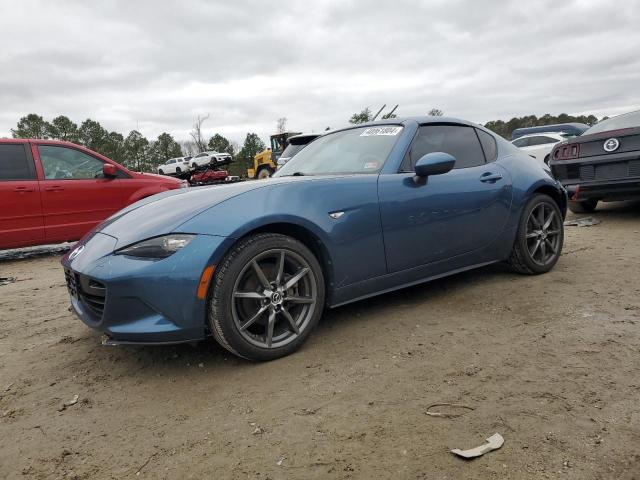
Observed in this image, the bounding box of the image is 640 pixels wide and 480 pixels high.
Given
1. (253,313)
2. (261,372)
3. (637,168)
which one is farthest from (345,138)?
(637,168)

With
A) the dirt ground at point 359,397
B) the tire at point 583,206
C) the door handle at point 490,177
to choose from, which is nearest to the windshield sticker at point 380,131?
the door handle at point 490,177

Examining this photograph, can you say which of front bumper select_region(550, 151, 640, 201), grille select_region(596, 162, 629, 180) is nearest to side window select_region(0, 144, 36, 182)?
front bumper select_region(550, 151, 640, 201)

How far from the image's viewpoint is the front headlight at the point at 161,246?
227 cm

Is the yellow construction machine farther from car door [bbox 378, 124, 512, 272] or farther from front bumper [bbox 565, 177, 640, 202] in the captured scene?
car door [bbox 378, 124, 512, 272]

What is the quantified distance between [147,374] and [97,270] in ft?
1.97

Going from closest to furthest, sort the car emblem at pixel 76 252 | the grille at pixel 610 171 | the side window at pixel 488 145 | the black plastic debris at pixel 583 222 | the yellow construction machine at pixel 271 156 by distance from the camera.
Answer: the car emblem at pixel 76 252, the side window at pixel 488 145, the grille at pixel 610 171, the black plastic debris at pixel 583 222, the yellow construction machine at pixel 271 156

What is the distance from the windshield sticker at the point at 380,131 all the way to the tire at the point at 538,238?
4.31 feet

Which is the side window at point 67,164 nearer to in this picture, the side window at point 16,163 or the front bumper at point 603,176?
the side window at point 16,163

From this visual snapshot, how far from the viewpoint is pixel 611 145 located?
571 centimetres

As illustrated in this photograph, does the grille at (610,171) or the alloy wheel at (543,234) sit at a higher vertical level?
the grille at (610,171)

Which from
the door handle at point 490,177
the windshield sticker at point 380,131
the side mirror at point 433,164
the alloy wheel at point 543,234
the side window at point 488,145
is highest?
the windshield sticker at point 380,131

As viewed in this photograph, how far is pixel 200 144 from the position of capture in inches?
2291

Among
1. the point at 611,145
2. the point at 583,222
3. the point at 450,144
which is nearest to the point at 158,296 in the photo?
the point at 450,144

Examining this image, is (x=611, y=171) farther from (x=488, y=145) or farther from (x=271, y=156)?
(x=271, y=156)
